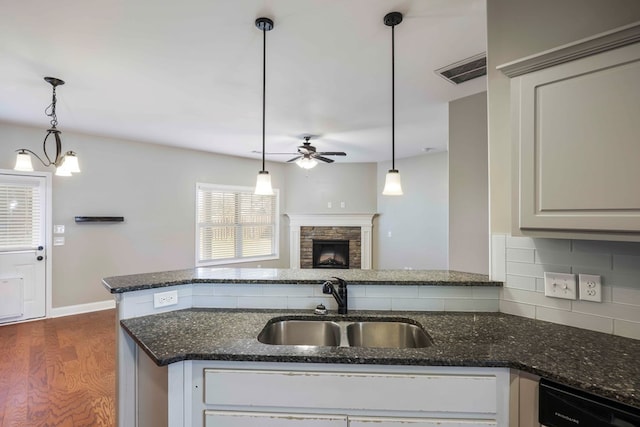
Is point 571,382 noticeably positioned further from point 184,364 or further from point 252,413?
point 184,364

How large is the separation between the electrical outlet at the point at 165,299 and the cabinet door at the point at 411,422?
1142 millimetres

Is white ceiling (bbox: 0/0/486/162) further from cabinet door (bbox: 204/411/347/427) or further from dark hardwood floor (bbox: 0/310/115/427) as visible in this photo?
dark hardwood floor (bbox: 0/310/115/427)

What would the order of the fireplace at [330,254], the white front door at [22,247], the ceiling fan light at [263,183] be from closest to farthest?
1. the ceiling fan light at [263,183]
2. the white front door at [22,247]
3. the fireplace at [330,254]

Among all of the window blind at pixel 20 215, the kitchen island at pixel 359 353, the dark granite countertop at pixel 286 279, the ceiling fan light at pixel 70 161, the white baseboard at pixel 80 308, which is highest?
the ceiling fan light at pixel 70 161

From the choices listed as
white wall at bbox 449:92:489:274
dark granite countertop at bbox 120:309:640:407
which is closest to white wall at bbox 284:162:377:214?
white wall at bbox 449:92:489:274

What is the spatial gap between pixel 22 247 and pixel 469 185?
5.50 meters

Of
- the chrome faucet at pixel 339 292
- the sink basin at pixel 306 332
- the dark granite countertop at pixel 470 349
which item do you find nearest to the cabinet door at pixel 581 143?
the dark granite countertop at pixel 470 349

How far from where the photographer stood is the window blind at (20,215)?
13.0 feet

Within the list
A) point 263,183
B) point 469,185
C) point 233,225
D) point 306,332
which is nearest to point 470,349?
point 306,332

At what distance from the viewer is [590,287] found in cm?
142

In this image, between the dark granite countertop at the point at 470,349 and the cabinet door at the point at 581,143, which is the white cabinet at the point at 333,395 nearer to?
the dark granite countertop at the point at 470,349

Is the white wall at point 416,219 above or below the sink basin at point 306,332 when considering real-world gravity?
above

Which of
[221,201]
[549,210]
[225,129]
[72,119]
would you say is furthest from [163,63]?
[221,201]

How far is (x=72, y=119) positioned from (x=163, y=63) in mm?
2259
